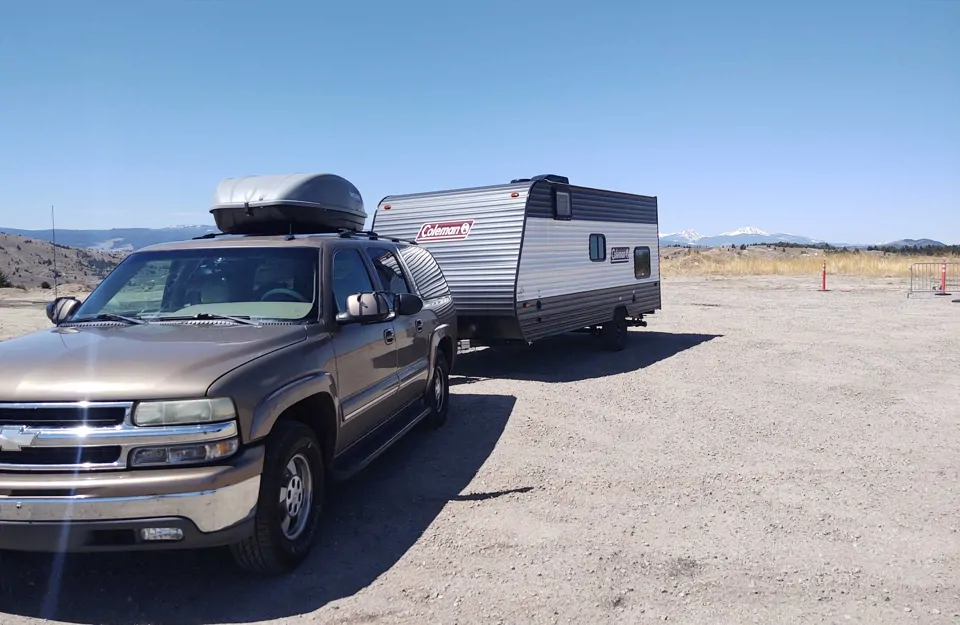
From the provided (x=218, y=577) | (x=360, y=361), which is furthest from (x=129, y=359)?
(x=360, y=361)

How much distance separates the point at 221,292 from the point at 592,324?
829 centimetres

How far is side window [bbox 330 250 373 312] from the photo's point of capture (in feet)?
17.3

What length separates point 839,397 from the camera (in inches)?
355

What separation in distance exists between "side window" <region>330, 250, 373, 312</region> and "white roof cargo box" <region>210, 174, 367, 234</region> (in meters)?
1.26

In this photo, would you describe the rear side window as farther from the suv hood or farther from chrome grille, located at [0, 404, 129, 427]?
chrome grille, located at [0, 404, 129, 427]

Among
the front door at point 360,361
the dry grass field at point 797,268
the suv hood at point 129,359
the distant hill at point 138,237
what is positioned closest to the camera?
the suv hood at point 129,359

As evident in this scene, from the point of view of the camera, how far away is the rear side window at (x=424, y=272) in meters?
7.23

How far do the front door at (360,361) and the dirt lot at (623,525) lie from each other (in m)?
0.66

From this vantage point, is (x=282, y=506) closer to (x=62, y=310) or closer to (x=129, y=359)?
(x=129, y=359)

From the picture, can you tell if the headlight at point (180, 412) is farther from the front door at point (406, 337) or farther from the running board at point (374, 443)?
the front door at point (406, 337)

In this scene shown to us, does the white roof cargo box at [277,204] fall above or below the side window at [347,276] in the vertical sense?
above

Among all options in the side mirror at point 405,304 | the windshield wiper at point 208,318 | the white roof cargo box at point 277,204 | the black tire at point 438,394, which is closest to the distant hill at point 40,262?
the white roof cargo box at point 277,204

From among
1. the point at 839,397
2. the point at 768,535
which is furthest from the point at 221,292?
the point at 839,397

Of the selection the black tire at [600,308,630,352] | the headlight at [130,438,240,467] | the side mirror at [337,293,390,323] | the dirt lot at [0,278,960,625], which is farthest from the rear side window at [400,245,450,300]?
the black tire at [600,308,630,352]
